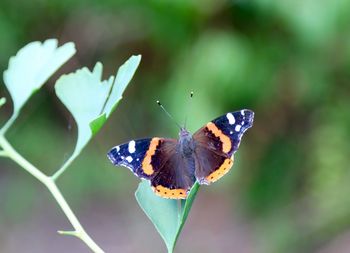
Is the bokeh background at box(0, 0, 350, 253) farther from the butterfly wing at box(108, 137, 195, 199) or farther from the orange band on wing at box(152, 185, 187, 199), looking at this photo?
the orange band on wing at box(152, 185, 187, 199)

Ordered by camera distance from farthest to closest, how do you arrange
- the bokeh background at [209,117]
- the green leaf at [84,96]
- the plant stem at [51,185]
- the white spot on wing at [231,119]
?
the bokeh background at [209,117]
the white spot on wing at [231,119]
the green leaf at [84,96]
the plant stem at [51,185]

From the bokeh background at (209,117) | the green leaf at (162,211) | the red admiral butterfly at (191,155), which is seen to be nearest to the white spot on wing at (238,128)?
the red admiral butterfly at (191,155)

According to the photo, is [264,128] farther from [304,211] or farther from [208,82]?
[208,82]

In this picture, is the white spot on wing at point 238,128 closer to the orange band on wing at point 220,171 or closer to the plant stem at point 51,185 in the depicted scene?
the orange band on wing at point 220,171

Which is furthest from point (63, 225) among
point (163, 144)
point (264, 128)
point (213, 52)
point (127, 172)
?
point (163, 144)

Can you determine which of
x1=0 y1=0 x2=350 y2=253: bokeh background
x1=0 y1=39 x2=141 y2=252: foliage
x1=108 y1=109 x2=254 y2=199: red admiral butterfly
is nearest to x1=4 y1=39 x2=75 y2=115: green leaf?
x1=0 y1=39 x2=141 y2=252: foliage

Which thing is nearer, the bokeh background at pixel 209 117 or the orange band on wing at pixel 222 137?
the orange band on wing at pixel 222 137
